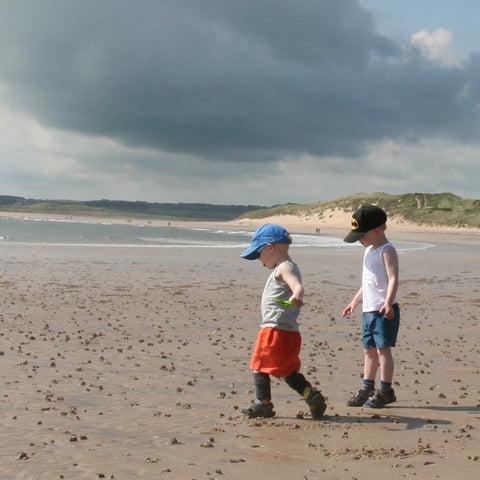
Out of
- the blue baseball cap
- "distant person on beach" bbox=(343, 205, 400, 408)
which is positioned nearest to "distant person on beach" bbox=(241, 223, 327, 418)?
the blue baseball cap

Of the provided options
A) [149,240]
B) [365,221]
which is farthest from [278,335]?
[149,240]

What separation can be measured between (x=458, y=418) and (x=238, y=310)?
7.56 m

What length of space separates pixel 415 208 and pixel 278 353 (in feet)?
334

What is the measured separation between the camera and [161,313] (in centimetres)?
1306

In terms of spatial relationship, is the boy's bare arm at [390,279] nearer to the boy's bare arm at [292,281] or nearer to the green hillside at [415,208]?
the boy's bare arm at [292,281]

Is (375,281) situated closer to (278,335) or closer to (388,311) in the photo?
(388,311)

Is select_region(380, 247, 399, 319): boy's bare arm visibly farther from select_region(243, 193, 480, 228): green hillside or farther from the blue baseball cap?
select_region(243, 193, 480, 228): green hillside

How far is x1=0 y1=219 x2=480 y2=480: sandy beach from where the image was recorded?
5141 mm

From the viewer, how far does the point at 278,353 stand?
6594 mm

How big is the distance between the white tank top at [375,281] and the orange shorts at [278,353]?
95cm

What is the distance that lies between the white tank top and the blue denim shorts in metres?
0.10

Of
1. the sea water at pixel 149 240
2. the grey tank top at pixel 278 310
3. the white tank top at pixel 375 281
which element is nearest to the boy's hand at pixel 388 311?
the white tank top at pixel 375 281

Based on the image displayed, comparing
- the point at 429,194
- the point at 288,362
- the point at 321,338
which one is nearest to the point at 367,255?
the point at 288,362

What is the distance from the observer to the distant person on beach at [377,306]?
6.95 metres
